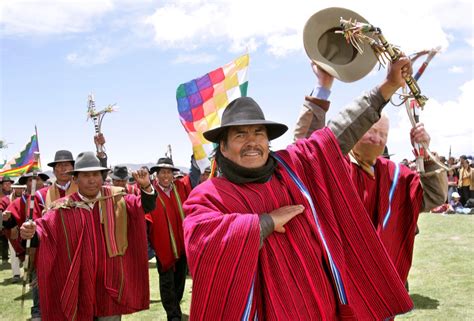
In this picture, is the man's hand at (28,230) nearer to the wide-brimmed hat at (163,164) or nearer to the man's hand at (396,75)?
the wide-brimmed hat at (163,164)

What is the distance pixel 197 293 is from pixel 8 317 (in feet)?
21.2

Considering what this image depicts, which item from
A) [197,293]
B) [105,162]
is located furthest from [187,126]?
[197,293]

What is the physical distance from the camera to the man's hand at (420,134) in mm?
3391

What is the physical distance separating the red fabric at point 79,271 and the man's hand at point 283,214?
3128 mm

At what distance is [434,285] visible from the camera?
863 centimetres

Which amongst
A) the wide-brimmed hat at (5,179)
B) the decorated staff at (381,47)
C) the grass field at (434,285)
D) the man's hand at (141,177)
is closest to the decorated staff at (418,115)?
the decorated staff at (381,47)

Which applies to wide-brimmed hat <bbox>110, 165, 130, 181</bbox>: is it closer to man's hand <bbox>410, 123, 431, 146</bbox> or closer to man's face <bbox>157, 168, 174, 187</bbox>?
man's face <bbox>157, 168, 174, 187</bbox>

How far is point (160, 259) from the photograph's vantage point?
768cm

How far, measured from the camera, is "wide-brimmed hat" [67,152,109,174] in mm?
5719

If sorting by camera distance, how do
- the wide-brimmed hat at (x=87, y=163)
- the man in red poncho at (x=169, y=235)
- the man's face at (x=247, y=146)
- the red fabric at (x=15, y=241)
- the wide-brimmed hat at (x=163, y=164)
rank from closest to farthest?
the man's face at (x=247, y=146), the wide-brimmed hat at (x=87, y=163), the man in red poncho at (x=169, y=235), the wide-brimmed hat at (x=163, y=164), the red fabric at (x=15, y=241)

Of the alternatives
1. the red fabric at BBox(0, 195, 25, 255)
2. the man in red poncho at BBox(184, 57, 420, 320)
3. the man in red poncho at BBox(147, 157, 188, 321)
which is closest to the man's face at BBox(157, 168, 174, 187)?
the man in red poncho at BBox(147, 157, 188, 321)

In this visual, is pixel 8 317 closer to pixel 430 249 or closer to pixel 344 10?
pixel 344 10

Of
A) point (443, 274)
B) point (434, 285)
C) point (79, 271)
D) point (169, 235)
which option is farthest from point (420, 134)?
point (443, 274)

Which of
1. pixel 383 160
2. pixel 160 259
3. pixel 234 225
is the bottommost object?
pixel 160 259
